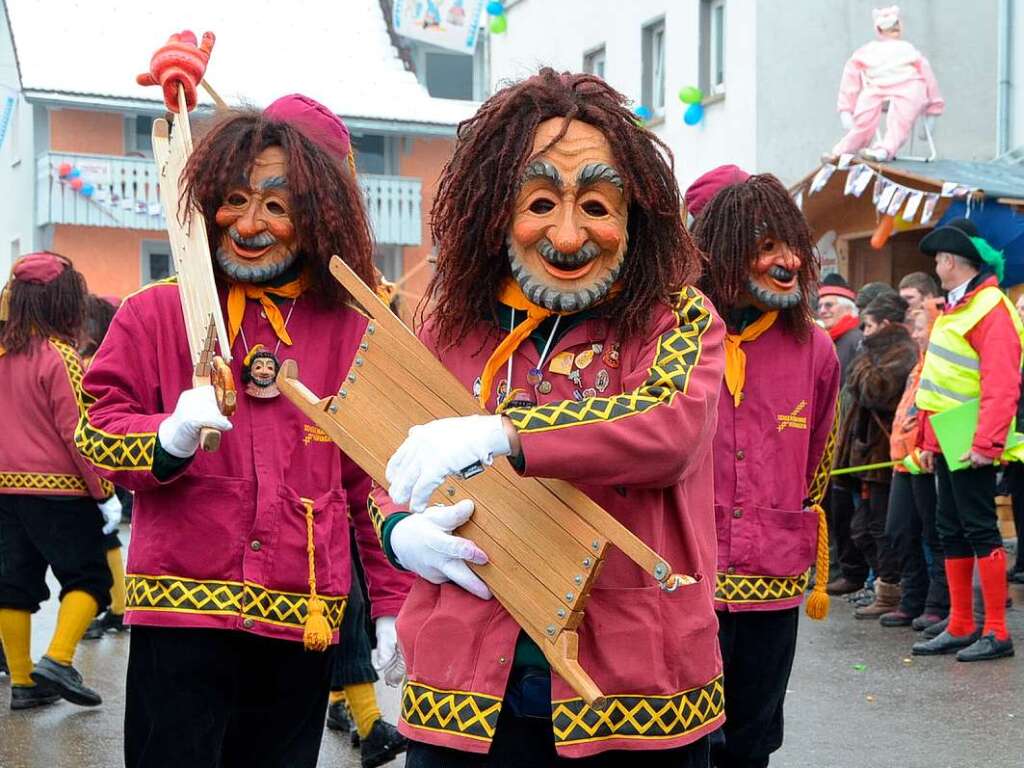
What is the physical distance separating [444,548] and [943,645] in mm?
5866

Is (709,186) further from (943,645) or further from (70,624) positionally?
(943,645)

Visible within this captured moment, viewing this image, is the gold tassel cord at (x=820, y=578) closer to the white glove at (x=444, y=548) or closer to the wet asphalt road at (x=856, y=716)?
the wet asphalt road at (x=856, y=716)

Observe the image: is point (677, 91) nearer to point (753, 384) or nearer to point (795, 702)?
point (795, 702)

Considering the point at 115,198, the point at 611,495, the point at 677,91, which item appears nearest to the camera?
the point at 611,495

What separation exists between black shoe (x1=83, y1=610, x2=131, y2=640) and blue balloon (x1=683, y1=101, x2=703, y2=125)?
13.8 metres

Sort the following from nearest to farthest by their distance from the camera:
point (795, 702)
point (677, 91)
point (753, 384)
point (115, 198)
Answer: point (753, 384), point (795, 702), point (677, 91), point (115, 198)

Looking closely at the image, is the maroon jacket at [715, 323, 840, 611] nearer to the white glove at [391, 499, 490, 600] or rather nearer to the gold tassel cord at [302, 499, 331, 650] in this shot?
the gold tassel cord at [302, 499, 331, 650]

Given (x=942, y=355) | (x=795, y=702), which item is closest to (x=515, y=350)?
(x=795, y=702)

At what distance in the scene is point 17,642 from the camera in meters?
7.38

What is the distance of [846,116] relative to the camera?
16078mm

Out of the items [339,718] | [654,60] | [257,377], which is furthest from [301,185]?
[654,60]

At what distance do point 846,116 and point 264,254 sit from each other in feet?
41.8

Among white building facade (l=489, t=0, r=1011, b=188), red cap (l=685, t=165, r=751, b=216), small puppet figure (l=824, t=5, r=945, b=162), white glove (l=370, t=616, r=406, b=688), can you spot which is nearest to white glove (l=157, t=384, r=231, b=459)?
white glove (l=370, t=616, r=406, b=688)

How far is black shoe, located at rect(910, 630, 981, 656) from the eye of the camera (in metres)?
8.26
